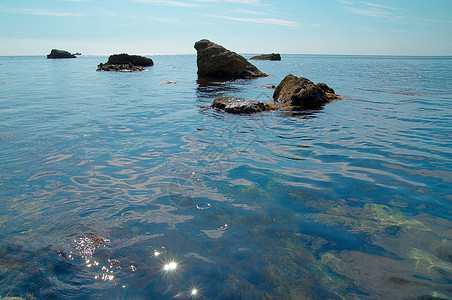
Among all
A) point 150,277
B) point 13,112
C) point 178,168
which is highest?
point 13,112

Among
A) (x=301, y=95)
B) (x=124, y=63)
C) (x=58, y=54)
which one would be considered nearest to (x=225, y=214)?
(x=301, y=95)

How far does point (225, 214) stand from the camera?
4.16 m

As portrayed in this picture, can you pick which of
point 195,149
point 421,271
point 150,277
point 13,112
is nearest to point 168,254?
point 150,277

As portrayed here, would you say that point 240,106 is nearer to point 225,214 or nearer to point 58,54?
point 225,214

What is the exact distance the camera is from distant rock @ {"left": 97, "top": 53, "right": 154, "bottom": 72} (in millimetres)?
42787

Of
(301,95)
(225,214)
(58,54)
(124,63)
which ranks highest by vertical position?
(58,54)

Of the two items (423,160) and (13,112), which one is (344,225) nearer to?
(423,160)

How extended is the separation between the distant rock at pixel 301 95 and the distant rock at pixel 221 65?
1493 centimetres

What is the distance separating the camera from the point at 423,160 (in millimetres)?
6223

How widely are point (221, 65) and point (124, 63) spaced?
28.4 meters

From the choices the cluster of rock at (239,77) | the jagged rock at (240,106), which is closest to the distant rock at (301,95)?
the cluster of rock at (239,77)

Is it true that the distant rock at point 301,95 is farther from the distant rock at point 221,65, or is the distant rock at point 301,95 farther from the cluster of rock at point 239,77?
the distant rock at point 221,65

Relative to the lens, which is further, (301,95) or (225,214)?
(301,95)

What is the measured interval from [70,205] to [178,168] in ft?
7.25
